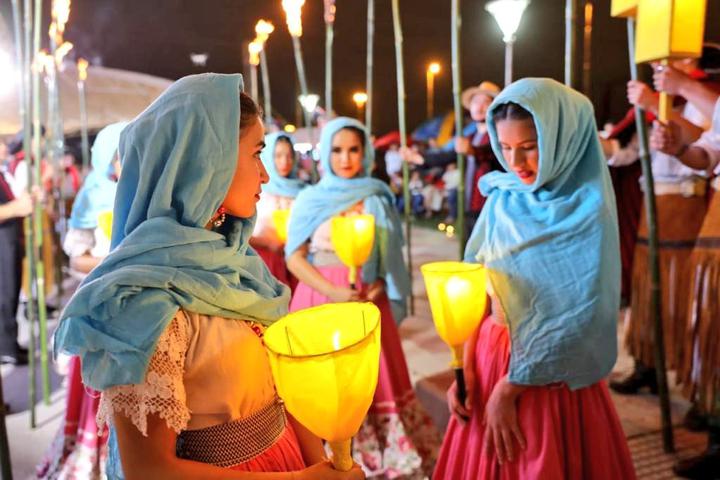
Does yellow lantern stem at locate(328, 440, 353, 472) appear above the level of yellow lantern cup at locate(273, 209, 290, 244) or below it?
below

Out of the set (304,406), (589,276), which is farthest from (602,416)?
(304,406)

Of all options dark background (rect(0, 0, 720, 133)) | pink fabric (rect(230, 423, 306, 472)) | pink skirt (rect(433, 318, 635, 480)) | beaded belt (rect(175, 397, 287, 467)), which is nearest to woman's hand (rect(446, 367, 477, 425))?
pink skirt (rect(433, 318, 635, 480))

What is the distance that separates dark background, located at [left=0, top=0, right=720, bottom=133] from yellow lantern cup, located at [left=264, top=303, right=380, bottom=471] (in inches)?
175

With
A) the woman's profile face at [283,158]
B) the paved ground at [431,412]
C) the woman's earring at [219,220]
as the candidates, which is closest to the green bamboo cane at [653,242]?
the paved ground at [431,412]

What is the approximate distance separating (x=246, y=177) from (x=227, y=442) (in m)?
0.55

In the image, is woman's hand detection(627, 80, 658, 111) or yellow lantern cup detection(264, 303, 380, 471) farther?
woman's hand detection(627, 80, 658, 111)

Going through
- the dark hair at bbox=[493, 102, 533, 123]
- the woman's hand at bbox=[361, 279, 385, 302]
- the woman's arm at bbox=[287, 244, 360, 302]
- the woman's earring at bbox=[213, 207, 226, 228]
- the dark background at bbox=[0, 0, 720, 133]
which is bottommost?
the woman's hand at bbox=[361, 279, 385, 302]

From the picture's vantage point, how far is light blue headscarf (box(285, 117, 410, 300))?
292 centimetres

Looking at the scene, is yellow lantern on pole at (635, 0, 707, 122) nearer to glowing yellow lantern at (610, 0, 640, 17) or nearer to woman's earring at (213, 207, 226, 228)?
glowing yellow lantern at (610, 0, 640, 17)

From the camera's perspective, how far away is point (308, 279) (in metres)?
2.89

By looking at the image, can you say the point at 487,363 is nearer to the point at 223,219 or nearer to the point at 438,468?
the point at 438,468

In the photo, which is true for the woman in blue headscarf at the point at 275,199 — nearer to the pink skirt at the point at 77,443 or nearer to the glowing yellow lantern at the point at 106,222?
the glowing yellow lantern at the point at 106,222

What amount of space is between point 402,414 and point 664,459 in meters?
1.31

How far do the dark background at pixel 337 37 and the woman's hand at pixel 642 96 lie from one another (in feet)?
7.46
